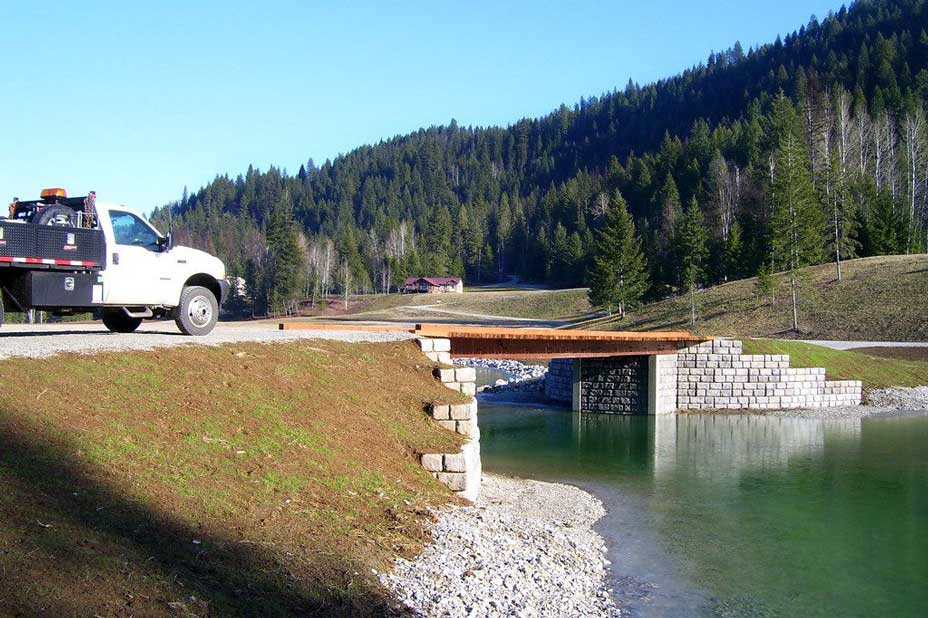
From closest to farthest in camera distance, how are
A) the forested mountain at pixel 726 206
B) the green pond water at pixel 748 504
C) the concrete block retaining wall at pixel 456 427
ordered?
the green pond water at pixel 748 504 < the concrete block retaining wall at pixel 456 427 < the forested mountain at pixel 726 206

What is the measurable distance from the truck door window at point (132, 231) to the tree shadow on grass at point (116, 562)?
23.3 feet

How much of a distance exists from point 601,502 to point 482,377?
3272cm

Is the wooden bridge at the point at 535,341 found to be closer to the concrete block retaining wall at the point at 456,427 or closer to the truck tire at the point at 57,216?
the concrete block retaining wall at the point at 456,427

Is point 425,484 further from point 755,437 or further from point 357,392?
point 755,437

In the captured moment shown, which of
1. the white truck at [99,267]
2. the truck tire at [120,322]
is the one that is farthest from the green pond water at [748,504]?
the truck tire at [120,322]

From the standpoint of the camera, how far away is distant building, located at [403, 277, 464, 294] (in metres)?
130

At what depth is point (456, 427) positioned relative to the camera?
17.0 metres

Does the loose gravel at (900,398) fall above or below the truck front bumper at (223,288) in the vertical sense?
below

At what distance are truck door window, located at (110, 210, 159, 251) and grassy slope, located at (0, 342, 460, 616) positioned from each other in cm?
299

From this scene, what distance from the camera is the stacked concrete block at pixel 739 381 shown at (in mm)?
39500

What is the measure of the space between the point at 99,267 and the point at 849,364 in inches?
1520

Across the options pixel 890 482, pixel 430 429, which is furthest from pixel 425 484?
pixel 890 482

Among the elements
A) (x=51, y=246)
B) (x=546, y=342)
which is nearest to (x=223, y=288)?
(x=51, y=246)

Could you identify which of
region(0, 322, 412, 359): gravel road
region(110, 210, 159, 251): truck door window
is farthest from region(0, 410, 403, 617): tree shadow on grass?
region(110, 210, 159, 251): truck door window
